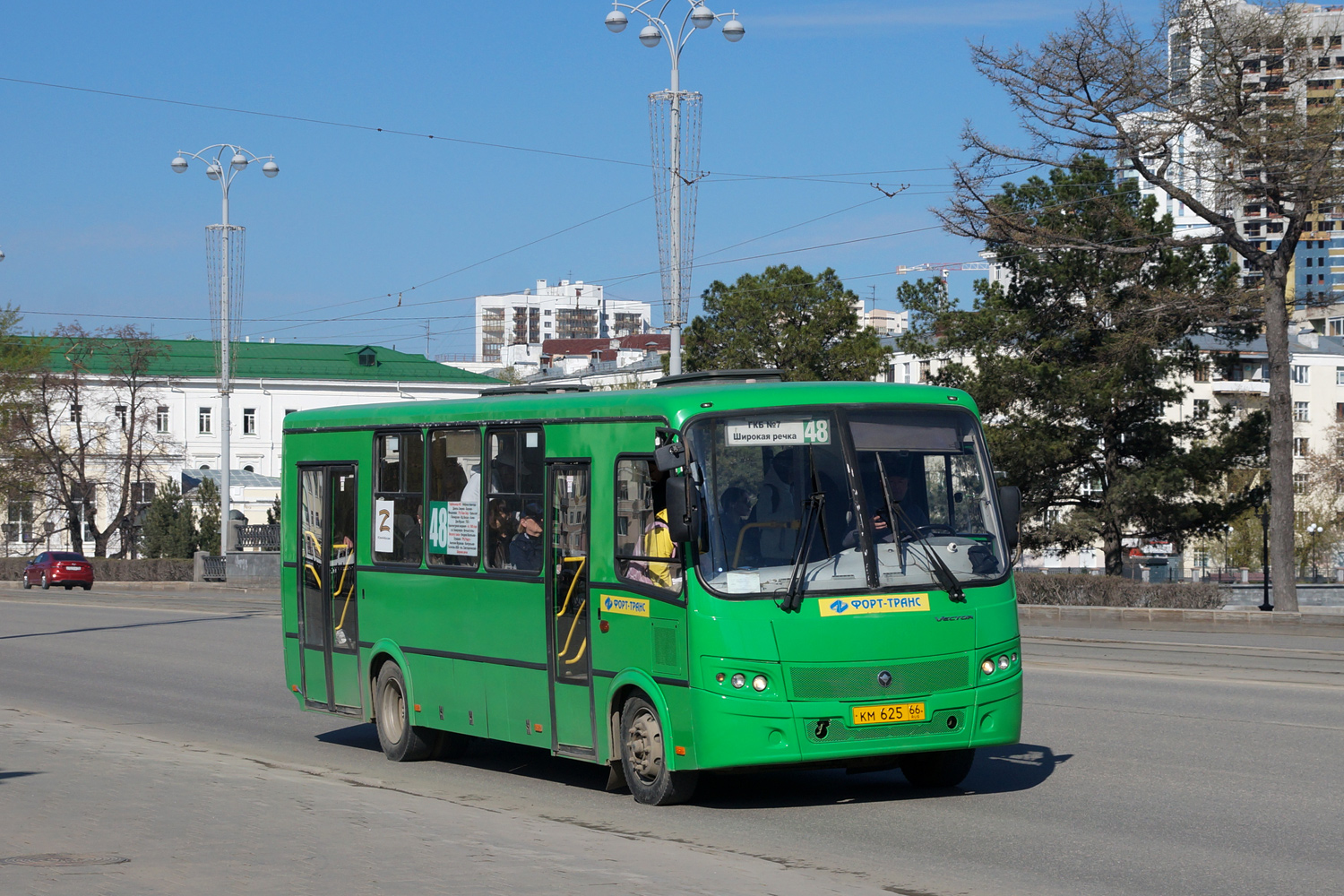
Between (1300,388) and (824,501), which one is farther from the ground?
(1300,388)

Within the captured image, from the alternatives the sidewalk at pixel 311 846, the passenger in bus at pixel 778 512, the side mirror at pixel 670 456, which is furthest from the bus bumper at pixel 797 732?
the side mirror at pixel 670 456

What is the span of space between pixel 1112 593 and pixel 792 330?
2438 centimetres

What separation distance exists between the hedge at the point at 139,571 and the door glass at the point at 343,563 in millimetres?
47366

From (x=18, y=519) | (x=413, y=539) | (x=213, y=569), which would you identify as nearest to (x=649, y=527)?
(x=413, y=539)

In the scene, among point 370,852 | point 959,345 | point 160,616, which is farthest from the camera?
point 959,345

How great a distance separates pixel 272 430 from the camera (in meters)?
103

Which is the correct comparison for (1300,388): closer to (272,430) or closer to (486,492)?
(272,430)

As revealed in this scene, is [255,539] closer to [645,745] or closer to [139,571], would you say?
[139,571]

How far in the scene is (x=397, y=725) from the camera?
13.2 metres

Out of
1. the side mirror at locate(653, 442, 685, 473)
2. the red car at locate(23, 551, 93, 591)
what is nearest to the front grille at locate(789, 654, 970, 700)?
the side mirror at locate(653, 442, 685, 473)

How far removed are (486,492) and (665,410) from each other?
7.64 feet

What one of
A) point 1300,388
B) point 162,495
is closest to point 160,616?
point 162,495

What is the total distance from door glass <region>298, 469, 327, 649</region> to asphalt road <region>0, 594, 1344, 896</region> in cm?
98

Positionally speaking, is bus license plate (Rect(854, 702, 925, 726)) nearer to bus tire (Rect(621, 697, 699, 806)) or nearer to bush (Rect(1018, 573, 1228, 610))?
bus tire (Rect(621, 697, 699, 806))
